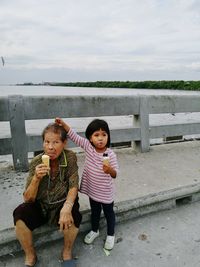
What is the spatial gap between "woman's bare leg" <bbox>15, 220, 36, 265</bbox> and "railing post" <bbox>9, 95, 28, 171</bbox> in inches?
67.2

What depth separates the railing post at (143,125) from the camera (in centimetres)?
492

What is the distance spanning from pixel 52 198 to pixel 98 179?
433 mm

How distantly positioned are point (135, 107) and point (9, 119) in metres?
1.96

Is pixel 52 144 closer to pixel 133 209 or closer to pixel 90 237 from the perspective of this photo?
pixel 90 237

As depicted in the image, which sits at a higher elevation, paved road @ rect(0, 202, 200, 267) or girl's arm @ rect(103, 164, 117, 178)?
girl's arm @ rect(103, 164, 117, 178)

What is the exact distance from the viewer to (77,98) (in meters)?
4.39

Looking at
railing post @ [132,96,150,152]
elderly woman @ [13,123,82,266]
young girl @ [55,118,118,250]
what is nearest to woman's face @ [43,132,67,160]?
elderly woman @ [13,123,82,266]

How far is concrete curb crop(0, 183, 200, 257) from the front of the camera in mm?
2576

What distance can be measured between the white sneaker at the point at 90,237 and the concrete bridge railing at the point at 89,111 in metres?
1.62

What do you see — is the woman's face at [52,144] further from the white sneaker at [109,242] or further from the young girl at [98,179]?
the white sneaker at [109,242]

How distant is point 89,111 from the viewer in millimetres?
4523

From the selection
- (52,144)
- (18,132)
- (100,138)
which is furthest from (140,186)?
(18,132)

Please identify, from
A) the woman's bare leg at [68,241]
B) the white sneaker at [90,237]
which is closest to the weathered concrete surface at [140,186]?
the white sneaker at [90,237]

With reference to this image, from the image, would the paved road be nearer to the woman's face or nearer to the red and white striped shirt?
the red and white striped shirt
